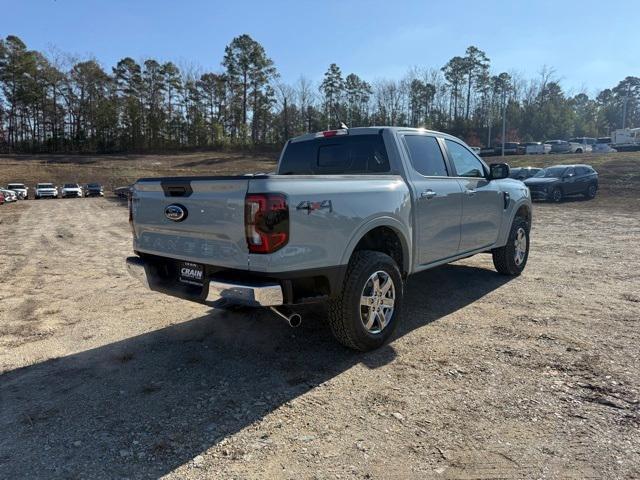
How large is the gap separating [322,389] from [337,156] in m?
2.60

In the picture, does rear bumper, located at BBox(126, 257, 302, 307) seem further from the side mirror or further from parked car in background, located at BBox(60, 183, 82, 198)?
parked car in background, located at BBox(60, 183, 82, 198)

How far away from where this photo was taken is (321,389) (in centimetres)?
359

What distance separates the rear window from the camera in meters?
4.88

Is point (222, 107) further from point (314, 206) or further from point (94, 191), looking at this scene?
point (314, 206)

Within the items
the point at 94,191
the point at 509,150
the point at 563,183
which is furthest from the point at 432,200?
the point at 509,150

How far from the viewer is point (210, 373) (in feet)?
12.8

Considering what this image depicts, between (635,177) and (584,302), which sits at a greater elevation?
(635,177)

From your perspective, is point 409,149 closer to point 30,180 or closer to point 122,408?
point 122,408

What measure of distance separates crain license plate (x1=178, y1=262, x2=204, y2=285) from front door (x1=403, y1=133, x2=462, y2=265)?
2.16 metres

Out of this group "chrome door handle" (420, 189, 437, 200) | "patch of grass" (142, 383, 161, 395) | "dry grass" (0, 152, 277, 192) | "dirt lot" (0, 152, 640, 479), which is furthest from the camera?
"dry grass" (0, 152, 277, 192)

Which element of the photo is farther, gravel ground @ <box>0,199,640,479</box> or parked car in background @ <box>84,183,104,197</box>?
parked car in background @ <box>84,183,104,197</box>

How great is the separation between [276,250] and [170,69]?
265 ft

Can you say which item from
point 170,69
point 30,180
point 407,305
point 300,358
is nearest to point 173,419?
point 300,358

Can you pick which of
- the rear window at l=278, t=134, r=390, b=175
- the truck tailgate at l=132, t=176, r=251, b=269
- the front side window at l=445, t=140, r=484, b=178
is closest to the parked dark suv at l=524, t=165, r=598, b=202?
the front side window at l=445, t=140, r=484, b=178
